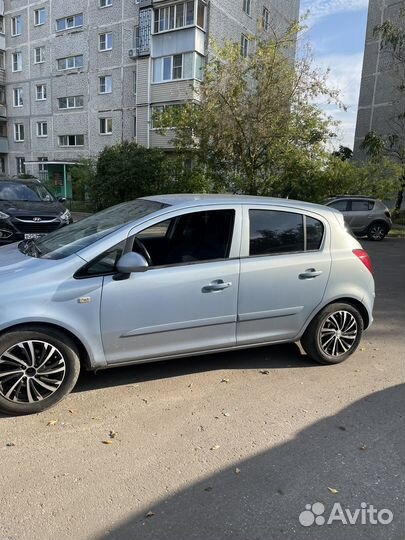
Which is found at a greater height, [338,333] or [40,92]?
[40,92]

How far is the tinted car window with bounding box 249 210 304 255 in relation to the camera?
393 centimetres

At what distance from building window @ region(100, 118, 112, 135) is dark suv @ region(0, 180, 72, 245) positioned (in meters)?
23.1

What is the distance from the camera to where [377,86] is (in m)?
32.8

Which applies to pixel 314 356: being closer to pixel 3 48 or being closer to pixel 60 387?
pixel 60 387

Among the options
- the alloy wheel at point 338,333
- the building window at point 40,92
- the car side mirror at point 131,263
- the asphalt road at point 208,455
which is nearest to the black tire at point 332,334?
the alloy wheel at point 338,333

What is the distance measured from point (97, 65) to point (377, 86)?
21385mm

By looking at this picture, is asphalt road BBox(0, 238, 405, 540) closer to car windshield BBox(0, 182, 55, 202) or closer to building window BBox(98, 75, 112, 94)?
car windshield BBox(0, 182, 55, 202)

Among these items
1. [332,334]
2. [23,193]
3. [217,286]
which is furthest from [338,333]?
[23,193]

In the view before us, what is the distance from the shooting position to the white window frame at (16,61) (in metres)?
36.8

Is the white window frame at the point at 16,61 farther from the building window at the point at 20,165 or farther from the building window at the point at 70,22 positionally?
the building window at the point at 20,165

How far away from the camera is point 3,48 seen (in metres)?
37.6

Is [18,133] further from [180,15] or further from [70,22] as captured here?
[180,15]

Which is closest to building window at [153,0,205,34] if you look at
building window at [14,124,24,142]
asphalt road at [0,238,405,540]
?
building window at [14,124,24,142]

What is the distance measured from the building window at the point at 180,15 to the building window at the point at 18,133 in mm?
16627
